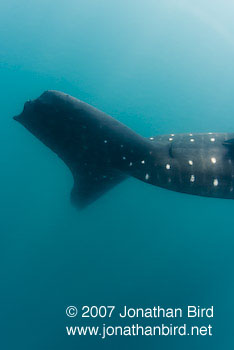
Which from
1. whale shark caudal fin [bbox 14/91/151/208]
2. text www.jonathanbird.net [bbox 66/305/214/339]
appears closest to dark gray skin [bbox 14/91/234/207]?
whale shark caudal fin [bbox 14/91/151/208]

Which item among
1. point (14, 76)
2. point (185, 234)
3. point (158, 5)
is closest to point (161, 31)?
point (158, 5)

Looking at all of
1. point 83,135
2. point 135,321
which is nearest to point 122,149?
point 83,135

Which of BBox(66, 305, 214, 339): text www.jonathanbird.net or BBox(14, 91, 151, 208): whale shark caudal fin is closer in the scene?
BBox(14, 91, 151, 208): whale shark caudal fin

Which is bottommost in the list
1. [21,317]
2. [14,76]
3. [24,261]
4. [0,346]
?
[0,346]

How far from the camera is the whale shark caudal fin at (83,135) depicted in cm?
399

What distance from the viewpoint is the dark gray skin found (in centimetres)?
402

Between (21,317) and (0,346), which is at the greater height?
(21,317)

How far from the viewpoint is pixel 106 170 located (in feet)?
15.1

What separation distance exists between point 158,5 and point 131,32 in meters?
4.90

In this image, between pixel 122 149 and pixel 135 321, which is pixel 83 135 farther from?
pixel 135 321

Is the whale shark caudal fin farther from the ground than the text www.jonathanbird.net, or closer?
farther from the ground

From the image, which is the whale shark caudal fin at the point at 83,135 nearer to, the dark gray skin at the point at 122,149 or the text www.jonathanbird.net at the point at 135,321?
the dark gray skin at the point at 122,149

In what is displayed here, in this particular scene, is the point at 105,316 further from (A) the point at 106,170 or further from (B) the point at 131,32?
(B) the point at 131,32

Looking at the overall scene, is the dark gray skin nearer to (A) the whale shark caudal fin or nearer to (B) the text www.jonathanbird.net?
(A) the whale shark caudal fin
